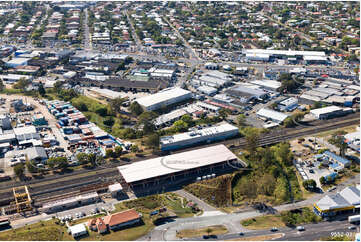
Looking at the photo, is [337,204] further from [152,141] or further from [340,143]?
[152,141]

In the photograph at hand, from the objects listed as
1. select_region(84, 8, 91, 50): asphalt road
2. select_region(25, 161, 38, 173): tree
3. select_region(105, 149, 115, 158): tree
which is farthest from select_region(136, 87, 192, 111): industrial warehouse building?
select_region(84, 8, 91, 50): asphalt road

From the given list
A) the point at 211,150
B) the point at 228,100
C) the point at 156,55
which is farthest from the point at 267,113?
the point at 156,55

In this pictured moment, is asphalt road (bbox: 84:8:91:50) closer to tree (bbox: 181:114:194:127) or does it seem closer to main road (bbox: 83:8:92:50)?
main road (bbox: 83:8:92:50)

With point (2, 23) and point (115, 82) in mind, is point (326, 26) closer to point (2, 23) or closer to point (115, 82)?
point (115, 82)

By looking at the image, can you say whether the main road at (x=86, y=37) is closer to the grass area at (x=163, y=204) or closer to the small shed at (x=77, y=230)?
the grass area at (x=163, y=204)

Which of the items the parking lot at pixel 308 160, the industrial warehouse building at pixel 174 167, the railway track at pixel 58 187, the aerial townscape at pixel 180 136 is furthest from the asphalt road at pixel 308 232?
the railway track at pixel 58 187

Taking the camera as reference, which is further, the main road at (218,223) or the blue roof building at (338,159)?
the blue roof building at (338,159)
